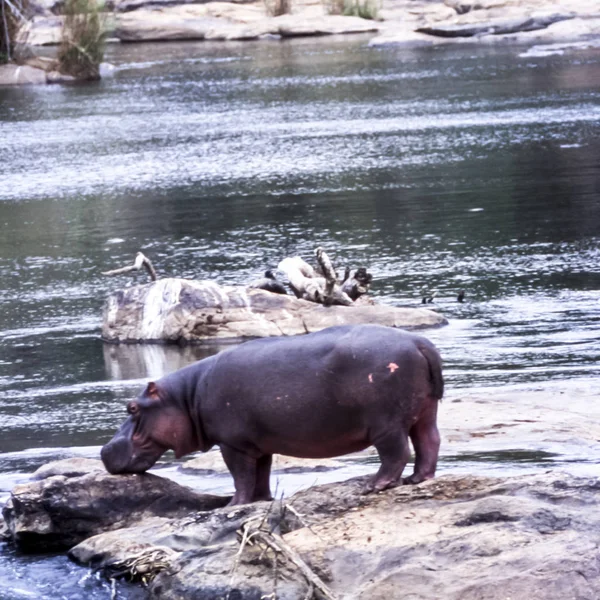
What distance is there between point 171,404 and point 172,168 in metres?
17.0

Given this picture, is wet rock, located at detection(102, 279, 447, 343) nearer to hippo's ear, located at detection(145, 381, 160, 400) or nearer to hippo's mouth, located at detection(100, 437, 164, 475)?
hippo's mouth, located at detection(100, 437, 164, 475)

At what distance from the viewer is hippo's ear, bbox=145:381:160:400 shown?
7223 mm

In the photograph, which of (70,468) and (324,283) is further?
(324,283)

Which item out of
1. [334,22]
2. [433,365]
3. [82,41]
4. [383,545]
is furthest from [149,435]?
[334,22]

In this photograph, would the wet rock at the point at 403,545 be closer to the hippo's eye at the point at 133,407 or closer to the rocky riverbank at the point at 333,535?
the rocky riverbank at the point at 333,535

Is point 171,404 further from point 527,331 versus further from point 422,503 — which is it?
point 527,331

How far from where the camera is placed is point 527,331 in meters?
12.0

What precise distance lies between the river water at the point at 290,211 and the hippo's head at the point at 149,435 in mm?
649

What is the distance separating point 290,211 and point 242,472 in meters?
12.3

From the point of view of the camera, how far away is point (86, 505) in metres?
7.34

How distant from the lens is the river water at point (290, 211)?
11.0 metres

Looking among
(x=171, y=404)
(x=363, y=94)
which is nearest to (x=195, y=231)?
(x=171, y=404)

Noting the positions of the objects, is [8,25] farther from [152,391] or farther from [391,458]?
[391,458]

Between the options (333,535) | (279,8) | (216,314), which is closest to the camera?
(333,535)
